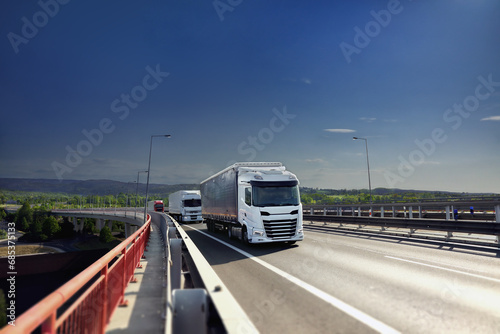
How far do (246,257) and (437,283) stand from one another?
6142mm

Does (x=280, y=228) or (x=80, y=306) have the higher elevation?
(x=280, y=228)

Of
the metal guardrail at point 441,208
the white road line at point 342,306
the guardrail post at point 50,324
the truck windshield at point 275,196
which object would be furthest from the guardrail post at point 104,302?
the metal guardrail at point 441,208

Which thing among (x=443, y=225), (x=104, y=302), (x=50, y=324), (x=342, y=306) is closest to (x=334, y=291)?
(x=342, y=306)

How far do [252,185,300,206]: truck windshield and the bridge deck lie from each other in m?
5.98

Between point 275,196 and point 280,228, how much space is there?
138 centimetres

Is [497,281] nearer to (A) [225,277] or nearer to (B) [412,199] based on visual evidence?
(A) [225,277]

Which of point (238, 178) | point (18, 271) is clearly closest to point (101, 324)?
point (238, 178)

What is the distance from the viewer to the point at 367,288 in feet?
23.4

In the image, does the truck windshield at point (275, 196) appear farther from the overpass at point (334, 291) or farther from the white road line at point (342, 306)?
the white road line at point (342, 306)

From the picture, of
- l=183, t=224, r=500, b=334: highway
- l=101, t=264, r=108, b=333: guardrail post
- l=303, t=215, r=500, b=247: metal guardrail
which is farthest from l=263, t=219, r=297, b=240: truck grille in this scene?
l=101, t=264, r=108, b=333: guardrail post

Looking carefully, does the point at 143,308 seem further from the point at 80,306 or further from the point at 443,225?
the point at 443,225

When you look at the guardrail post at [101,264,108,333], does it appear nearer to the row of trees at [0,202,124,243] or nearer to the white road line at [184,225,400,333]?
the white road line at [184,225,400,333]

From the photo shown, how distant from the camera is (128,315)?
17.3ft

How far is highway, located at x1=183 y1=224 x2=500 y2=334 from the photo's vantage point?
200 inches
